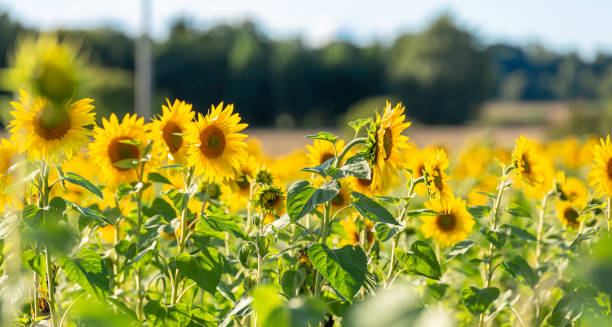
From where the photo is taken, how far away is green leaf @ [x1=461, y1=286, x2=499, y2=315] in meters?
1.61

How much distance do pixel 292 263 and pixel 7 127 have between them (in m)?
0.76

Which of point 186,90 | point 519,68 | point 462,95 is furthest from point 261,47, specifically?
point 519,68

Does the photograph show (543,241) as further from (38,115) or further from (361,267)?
(38,115)

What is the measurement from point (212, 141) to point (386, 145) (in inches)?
17.2

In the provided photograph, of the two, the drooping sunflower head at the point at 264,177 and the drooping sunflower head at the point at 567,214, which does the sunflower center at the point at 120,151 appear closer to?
the drooping sunflower head at the point at 264,177

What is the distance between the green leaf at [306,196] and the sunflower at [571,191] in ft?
3.84

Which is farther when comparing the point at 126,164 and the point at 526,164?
the point at 526,164

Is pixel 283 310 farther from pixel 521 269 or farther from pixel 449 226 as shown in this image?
pixel 449 226

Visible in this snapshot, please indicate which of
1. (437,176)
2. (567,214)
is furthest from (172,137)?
(567,214)

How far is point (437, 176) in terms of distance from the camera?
59.8 inches

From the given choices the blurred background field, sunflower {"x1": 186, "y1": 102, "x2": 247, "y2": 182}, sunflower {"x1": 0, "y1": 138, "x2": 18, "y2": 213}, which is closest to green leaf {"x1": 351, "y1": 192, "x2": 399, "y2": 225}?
sunflower {"x1": 186, "y1": 102, "x2": 247, "y2": 182}

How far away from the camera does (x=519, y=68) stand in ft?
237

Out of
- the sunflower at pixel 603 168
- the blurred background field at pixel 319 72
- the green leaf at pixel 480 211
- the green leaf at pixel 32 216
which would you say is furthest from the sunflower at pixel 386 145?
the blurred background field at pixel 319 72

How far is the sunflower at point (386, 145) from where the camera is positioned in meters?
1.33
